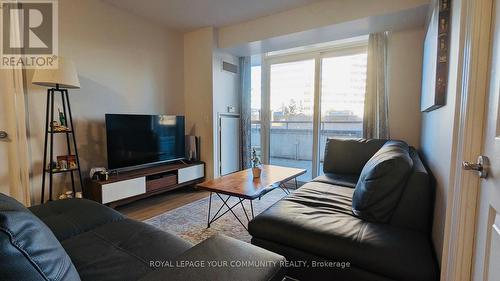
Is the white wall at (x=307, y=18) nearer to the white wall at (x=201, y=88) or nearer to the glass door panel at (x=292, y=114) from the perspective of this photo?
the white wall at (x=201, y=88)

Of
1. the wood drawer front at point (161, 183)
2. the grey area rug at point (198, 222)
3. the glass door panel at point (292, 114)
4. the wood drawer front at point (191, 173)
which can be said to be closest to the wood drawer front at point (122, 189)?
the wood drawer front at point (161, 183)

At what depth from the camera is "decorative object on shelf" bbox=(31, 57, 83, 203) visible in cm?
220

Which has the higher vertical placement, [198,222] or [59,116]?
[59,116]

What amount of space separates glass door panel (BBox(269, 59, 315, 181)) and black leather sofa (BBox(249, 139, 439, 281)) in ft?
7.51

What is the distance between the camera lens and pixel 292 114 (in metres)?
4.14

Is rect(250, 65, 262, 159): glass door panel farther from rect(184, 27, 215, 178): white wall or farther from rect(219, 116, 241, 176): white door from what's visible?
rect(184, 27, 215, 178): white wall

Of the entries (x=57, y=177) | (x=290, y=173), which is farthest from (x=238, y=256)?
(x=57, y=177)

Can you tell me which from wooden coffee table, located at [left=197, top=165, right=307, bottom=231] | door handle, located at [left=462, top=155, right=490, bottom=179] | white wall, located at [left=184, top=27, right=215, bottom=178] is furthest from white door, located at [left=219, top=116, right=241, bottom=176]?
door handle, located at [left=462, top=155, right=490, bottom=179]

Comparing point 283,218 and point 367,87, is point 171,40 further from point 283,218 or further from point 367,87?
point 283,218

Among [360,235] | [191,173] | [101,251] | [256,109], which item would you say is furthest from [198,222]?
[256,109]

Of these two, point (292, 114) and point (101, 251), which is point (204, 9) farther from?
point (101, 251)

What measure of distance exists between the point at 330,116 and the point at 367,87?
72cm

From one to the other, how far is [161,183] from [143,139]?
2.03 ft

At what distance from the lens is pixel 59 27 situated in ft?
8.42
